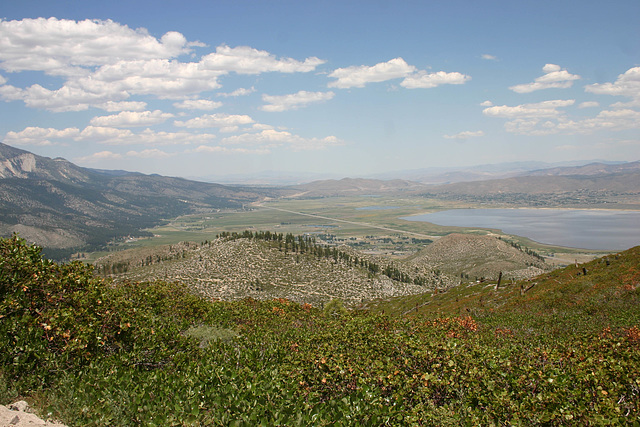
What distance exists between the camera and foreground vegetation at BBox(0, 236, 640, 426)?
427 inches

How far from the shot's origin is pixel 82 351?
1394 cm

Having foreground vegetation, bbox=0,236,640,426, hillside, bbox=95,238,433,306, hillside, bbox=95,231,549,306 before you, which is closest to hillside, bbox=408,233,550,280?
hillside, bbox=95,231,549,306

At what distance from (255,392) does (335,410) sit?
2.62 m

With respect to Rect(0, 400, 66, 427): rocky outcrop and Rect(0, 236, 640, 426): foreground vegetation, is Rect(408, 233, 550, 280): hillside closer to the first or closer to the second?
Rect(0, 236, 640, 426): foreground vegetation

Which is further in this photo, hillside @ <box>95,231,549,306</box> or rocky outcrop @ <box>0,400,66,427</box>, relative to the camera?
hillside @ <box>95,231,549,306</box>

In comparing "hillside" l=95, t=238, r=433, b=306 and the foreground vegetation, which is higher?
the foreground vegetation

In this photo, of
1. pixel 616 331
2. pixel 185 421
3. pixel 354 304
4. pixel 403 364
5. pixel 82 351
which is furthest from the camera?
pixel 354 304

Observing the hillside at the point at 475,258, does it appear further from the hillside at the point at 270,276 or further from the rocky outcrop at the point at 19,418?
the rocky outcrop at the point at 19,418

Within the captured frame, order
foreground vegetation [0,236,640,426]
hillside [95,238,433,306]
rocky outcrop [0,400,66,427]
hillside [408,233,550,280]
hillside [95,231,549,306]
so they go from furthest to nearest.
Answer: hillside [408,233,550,280] → hillside [95,231,549,306] → hillside [95,238,433,306] → foreground vegetation [0,236,640,426] → rocky outcrop [0,400,66,427]

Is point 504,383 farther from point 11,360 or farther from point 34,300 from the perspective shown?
point 34,300

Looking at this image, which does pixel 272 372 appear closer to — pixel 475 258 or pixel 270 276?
pixel 270 276

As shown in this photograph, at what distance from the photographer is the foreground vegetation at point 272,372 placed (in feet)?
35.6

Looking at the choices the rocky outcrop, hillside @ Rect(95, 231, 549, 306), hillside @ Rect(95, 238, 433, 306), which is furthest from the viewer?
hillside @ Rect(95, 231, 549, 306)

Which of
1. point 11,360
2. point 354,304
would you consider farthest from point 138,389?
point 354,304
